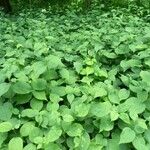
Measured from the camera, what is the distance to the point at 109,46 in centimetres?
351

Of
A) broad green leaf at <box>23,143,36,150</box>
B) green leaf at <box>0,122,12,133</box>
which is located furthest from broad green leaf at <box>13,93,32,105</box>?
broad green leaf at <box>23,143,36,150</box>

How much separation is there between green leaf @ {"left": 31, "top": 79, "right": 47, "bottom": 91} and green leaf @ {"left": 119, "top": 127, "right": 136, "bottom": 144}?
649 mm

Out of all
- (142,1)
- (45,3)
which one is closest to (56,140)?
(142,1)

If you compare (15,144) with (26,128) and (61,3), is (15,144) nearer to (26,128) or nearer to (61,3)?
(26,128)

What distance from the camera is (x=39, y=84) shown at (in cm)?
247

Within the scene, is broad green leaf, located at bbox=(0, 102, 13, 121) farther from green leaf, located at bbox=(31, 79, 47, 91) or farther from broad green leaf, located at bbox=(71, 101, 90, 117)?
broad green leaf, located at bbox=(71, 101, 90, 117)

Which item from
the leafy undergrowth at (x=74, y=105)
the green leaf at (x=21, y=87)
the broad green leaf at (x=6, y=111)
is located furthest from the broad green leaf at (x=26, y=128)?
the green leaf at (x=21, y=87)

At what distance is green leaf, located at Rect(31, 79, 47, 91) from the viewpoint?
2.45m

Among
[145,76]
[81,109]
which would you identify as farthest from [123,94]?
[81,109]

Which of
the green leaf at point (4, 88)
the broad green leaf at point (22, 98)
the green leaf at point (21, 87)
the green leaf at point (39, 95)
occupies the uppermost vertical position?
the green leaf at point (4, 88)

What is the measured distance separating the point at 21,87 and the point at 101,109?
1.86ft

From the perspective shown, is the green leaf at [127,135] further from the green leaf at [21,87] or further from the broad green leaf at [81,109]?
the green leaf at [21,87]

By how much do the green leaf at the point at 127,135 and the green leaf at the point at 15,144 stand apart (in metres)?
0.62

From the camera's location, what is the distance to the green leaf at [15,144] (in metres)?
2.14
